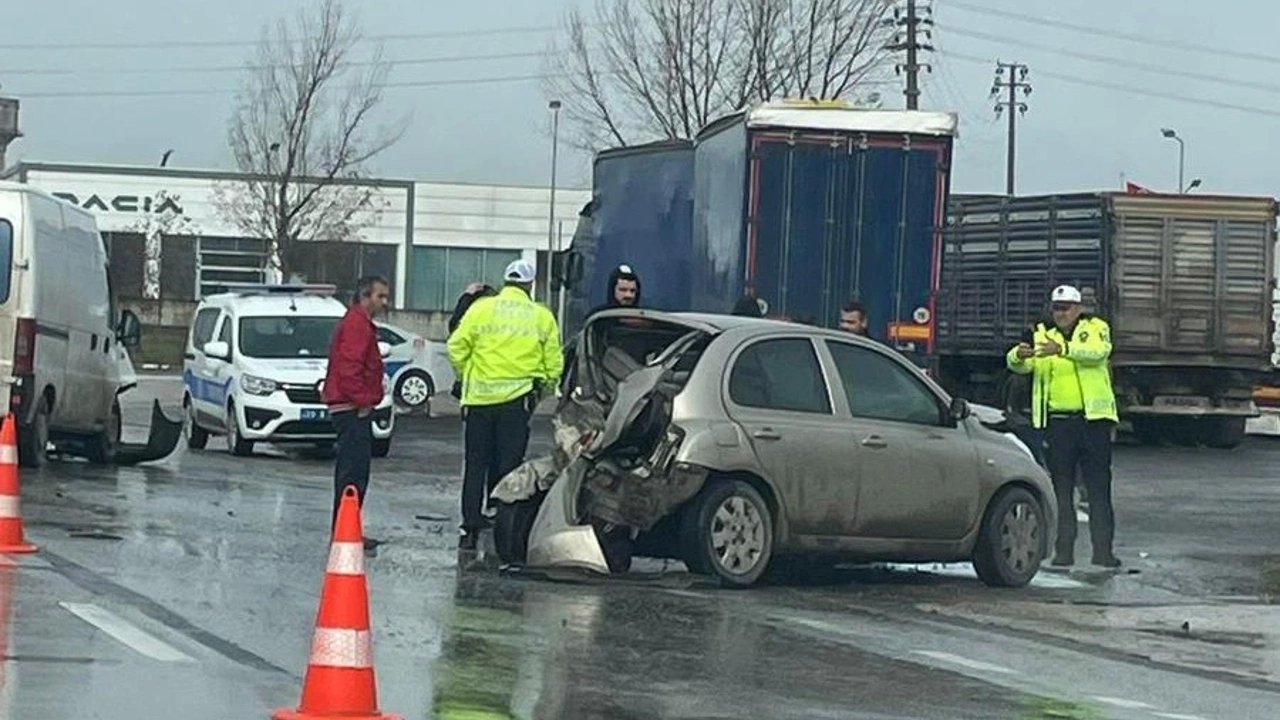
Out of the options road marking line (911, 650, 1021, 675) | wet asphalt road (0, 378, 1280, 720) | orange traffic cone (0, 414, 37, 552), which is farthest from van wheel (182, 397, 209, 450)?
road marking line (911, 650, 1021, 675)

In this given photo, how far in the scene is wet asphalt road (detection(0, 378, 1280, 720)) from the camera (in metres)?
9.38

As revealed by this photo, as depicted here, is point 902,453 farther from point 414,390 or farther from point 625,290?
point 414,390

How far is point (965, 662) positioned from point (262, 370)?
16.0m

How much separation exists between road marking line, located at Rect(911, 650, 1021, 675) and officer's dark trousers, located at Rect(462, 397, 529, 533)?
4619 millimetres

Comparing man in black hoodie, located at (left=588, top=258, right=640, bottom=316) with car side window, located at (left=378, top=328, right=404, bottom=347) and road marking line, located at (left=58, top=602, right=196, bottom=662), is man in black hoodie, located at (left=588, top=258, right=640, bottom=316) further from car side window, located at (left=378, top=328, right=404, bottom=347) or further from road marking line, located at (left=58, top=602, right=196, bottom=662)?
car side window, located at (left=378, top=328, right=404, bottom=347)

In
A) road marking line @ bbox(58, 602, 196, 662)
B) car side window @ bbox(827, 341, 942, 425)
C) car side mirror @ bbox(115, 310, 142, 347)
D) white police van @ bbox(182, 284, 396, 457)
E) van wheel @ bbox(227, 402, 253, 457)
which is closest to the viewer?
road marking line @ bbox(58, 602, 196, 662)

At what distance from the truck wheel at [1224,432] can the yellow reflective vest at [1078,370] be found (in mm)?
15599

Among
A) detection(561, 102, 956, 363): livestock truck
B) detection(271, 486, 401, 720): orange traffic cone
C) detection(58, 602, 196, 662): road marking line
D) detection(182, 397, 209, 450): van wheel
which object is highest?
detection(561, 102, 956, 363): livestock truck

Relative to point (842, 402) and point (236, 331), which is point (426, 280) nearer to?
point (236, 331)

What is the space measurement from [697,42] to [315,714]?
4147cm

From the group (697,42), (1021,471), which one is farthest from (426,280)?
(1021,471)

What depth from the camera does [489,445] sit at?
15.7m

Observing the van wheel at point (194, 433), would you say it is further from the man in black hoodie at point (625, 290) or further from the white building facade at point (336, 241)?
the white building facade at point (336, 241)

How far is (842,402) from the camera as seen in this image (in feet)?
47.7
